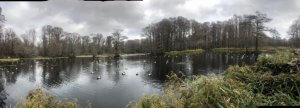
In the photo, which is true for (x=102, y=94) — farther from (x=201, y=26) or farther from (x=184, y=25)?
(x=201, y=26)

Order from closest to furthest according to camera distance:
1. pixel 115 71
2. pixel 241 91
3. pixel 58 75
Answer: pixel 241 91 < pixel 58 75 < pixel 115 71

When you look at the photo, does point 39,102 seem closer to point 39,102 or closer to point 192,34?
point 39,102

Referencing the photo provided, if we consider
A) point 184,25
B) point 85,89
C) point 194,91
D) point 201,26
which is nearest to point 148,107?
point 194,91

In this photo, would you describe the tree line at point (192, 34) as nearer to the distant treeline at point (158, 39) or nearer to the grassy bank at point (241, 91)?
the distant treeline at point (158, 39)

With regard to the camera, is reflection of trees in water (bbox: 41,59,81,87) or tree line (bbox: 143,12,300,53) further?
tree line (bbox: 143,12,300,53)

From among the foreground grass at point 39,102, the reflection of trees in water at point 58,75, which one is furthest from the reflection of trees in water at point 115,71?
the foreground grass at point 39,102

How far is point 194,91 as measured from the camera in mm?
4891

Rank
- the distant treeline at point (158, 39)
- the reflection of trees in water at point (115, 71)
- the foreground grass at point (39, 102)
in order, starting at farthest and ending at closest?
the distant treeline at point (158, 39)
the reflection of trees in water at point (115, 71)
the foreground grass at point (39, 102)

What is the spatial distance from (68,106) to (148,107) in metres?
2.36

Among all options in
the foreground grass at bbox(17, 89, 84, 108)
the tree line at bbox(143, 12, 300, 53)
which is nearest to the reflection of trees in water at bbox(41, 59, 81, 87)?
the foreground grass at bbox(17, 89, 84, 108)

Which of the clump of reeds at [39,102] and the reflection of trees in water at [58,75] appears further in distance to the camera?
the reflection of trees in water at [58,75]

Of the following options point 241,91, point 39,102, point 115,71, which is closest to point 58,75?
point 115,71

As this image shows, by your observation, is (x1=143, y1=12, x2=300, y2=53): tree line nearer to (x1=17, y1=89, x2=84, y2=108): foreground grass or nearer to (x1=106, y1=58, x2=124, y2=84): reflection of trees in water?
(x1=106, y1=58, x2=124, y2=84): reflection of trees in water

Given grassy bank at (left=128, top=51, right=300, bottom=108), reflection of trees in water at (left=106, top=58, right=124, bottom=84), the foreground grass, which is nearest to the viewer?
grassy bank at (left=128, top=51, right=300, bottom=108)
